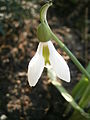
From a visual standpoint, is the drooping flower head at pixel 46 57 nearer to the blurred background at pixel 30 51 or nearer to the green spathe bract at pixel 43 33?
the green spathe bract at pixel 43 33

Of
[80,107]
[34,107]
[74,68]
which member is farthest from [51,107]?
[74,68]

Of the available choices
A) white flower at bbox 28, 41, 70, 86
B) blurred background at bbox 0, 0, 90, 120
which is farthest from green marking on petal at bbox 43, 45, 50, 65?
blurred background at bbox 0, 0, 90, 120

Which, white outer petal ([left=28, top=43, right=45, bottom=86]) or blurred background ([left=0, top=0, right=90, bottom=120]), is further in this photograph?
blurred background ([left=0, top=0, right=90, bottom=120])

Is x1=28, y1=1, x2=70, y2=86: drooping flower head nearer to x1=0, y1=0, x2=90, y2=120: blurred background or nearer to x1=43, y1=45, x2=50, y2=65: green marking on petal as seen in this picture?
x1=43, y1=45, x2=50, y2=65: green marking on petal

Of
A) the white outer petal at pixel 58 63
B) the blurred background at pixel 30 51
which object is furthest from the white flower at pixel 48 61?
the blurred background at pixel 30 51

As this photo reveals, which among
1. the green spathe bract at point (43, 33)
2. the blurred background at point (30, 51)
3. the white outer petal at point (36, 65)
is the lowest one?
the blurred background at point (30, 51)

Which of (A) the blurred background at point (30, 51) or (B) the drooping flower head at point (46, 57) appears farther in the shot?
(A) the blurred background at point (30, 51)

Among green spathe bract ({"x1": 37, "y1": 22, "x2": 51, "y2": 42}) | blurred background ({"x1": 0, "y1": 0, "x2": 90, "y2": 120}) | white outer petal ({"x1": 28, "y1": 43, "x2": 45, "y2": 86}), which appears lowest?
blurred background ({"x1": 0, "y1": 0, "x2": 90, "y2": 120})

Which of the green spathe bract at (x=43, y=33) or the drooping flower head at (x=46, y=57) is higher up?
the green spathe bract at (x=43, y=33)

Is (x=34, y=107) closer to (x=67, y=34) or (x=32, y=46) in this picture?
(x=32, y=46)

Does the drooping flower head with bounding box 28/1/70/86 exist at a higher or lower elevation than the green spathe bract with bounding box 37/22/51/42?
lower
